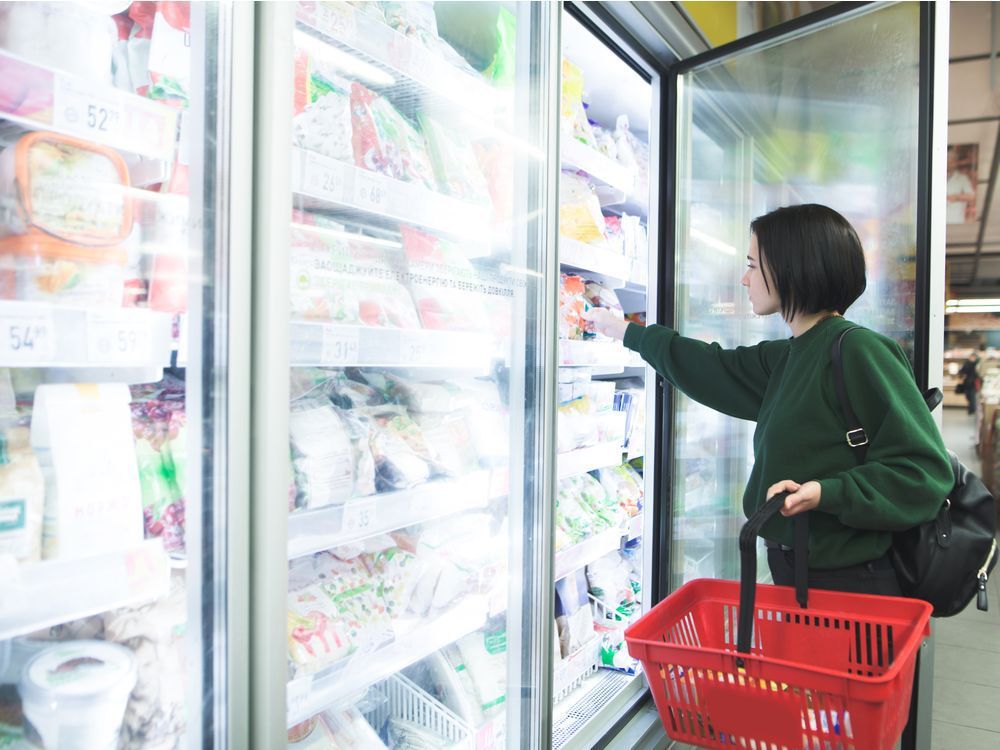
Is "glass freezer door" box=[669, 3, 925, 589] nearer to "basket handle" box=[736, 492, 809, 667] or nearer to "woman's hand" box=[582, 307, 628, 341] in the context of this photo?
"woman's hand" box=[582, 307, 628, 341]

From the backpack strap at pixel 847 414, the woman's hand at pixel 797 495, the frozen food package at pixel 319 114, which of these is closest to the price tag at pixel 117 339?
the frozen food package at pixel 319 114

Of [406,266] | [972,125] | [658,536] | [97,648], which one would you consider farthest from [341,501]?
[972,125]

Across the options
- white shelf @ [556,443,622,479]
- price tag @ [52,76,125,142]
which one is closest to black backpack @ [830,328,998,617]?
white shelf @ [556,443,622,479]

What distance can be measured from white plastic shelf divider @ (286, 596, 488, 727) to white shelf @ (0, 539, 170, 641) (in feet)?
1.06

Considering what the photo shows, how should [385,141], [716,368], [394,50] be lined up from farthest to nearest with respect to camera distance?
[716,368], [385,141], [394,50]

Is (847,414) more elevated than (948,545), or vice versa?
(847,414)

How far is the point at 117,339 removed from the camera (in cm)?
87

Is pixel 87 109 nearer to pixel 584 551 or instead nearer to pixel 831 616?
pixel 831 616

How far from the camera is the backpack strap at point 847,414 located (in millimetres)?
1377

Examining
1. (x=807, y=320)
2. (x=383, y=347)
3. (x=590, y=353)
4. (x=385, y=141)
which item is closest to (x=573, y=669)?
(x=590, y=353)

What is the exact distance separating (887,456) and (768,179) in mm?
1328

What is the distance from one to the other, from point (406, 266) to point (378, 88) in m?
0.42

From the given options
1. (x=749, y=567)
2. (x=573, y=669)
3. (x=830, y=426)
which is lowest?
(x=573, y=669)

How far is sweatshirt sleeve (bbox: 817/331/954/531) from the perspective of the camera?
1.28 m
